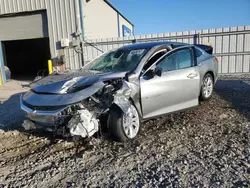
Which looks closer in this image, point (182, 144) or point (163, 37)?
point (182, 144)

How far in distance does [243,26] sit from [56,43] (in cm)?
858

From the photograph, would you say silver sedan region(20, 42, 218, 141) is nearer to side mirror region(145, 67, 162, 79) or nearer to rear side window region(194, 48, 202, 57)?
side mirror region(145, 67, 162, 79)

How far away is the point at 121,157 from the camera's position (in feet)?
11.0

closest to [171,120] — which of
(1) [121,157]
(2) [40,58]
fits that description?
(1) [121,157]

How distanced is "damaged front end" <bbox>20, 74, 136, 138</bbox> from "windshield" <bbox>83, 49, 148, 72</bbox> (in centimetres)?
53

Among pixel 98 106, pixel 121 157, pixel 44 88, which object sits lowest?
pixel 121 157

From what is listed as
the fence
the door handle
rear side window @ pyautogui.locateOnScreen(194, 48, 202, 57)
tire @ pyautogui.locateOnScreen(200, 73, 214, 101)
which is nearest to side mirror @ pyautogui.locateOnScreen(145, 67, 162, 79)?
the door handle

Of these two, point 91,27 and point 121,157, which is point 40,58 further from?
point 121,157

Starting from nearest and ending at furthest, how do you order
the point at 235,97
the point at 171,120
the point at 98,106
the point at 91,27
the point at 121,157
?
the point at 121,157 → the point at 98,106 → the point at 171,120 → the point at 235,97 → the point at 91,27

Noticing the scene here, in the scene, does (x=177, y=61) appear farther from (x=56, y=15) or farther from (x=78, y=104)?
(x=56, y=15)

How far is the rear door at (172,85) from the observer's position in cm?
406

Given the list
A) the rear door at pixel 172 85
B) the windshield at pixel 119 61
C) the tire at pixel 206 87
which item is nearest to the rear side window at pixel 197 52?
the rear door at pixel 172 85

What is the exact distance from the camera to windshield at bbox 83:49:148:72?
4.27m

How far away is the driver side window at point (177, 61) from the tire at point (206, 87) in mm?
859
